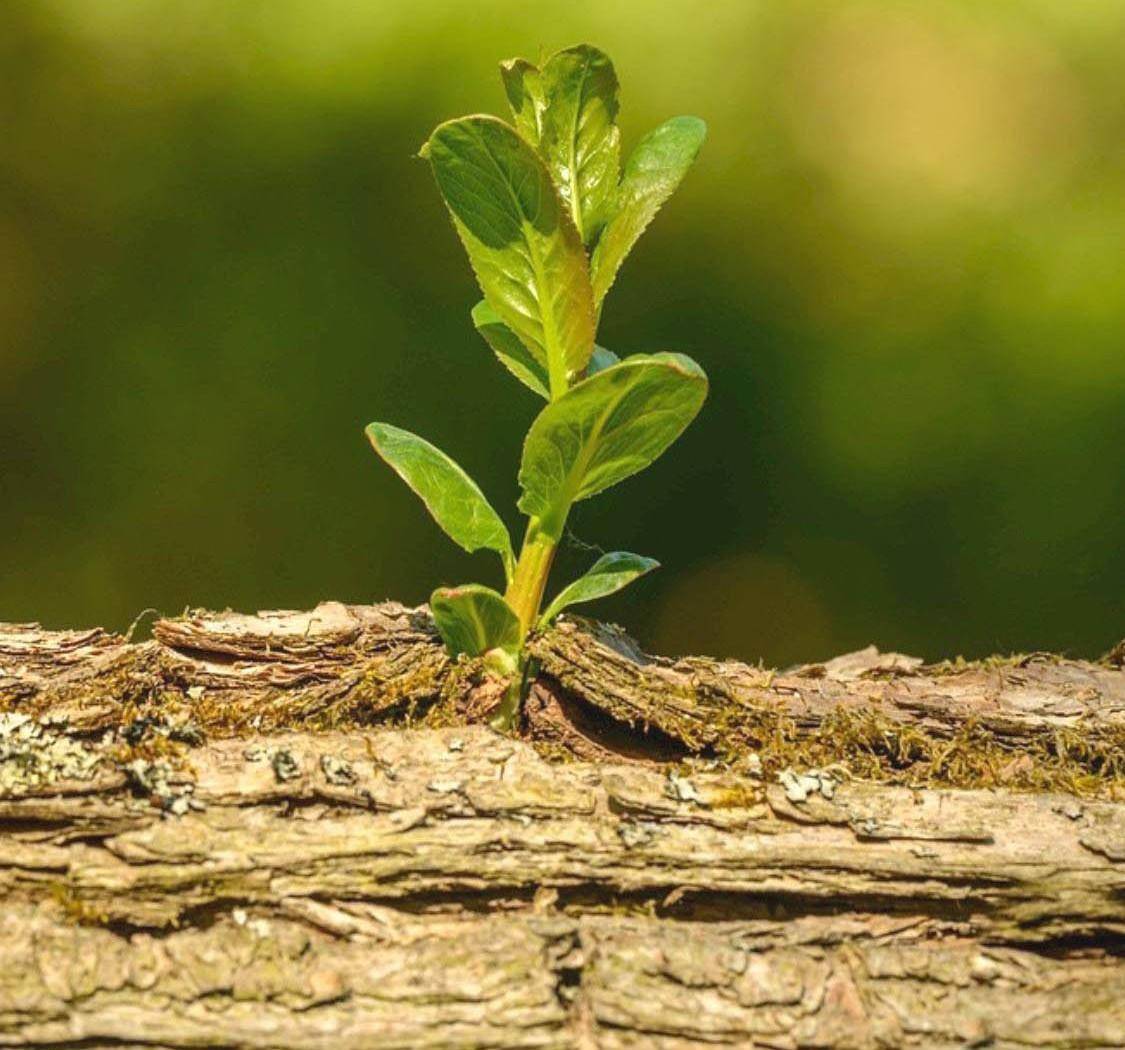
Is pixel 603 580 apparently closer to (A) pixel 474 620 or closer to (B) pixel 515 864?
(A) pixel 474 620

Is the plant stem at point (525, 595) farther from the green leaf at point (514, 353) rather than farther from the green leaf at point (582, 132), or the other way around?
the green leaf at point (582, 132)

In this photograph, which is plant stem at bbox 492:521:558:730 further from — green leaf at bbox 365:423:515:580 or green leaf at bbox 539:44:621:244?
green leaf at bbox 539:44:621:244


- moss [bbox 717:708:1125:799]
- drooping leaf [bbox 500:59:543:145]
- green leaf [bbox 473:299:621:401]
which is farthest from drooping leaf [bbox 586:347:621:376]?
moss [bbox 717:708:1125:799]

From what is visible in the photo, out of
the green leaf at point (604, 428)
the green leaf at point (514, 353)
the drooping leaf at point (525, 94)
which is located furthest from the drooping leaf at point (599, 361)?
the drooping leaf at point (525, 94)

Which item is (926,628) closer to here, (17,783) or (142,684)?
(142,684)

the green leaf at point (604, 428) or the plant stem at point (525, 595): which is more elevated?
the green leaf at point (604, 428)

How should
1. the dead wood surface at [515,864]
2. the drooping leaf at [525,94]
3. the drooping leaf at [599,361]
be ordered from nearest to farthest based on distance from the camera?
the dead wood surface at [515,864], the drooping leaf at [525,94], the drooping leaf at [599,361]

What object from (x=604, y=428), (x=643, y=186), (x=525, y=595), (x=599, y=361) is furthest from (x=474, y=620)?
(x=643, y=186)
